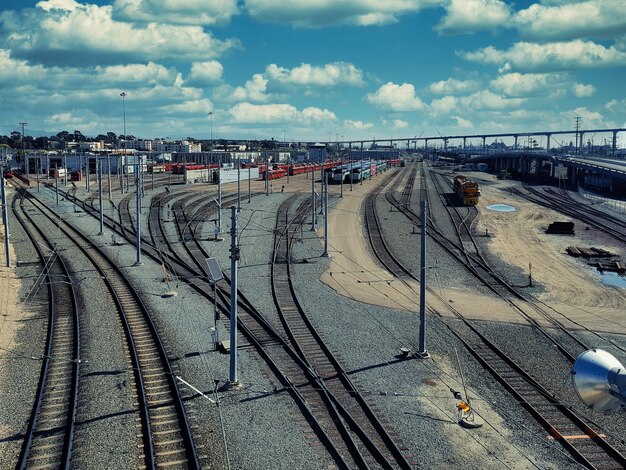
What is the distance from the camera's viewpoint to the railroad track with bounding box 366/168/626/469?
1538 centimetres

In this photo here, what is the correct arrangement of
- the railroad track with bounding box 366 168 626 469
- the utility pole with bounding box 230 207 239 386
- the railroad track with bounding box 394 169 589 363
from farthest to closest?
the railroad track with bounding box 394 169 589 363 < the utility pole with bounding box 230 207 239 386 < the railroad track with bounding box 366 168 626 469

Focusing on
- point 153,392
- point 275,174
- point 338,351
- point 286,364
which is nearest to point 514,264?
point 338,351

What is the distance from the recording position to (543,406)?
18.3 m

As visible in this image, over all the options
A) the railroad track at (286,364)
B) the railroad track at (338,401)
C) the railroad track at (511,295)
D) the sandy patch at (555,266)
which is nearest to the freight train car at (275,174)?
the sandy patch at (555,266)

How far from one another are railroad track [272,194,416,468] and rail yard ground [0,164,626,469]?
1.31 ft

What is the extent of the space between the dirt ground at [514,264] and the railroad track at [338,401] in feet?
17.0

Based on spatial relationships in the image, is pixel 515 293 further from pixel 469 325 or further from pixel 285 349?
pixel 285 349

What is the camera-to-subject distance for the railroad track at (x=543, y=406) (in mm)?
15383

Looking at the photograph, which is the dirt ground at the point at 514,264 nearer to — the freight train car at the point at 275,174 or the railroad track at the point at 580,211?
the railroad track at the point at 580,211

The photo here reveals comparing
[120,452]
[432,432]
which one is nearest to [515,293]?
[432,432]

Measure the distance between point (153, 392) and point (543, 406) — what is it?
1211 centimetres

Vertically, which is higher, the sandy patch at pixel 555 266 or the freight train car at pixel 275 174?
the freight train car at pixel 275 174

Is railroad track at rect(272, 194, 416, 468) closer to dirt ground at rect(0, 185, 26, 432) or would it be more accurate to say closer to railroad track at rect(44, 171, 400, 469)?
railroad track at rect(44, 171, 400, 469)

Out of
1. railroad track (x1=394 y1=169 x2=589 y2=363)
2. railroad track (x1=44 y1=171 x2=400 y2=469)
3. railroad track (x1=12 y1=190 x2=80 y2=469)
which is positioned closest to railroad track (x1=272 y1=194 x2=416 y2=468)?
railroad track (x1=44 y1=171 x2=400 y2=469)
